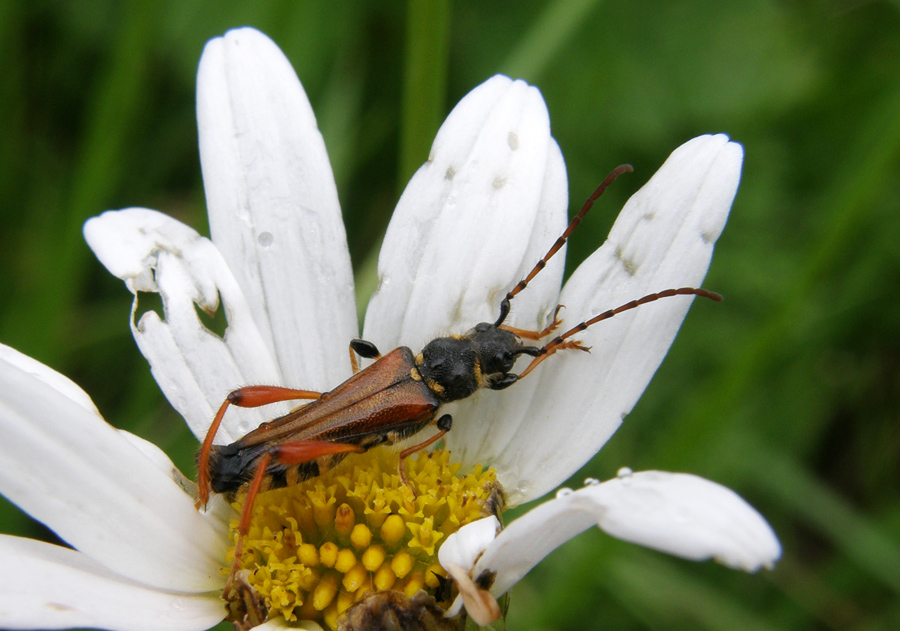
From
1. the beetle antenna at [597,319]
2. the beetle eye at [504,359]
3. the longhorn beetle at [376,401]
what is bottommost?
the longhorn beetle at [376,401]

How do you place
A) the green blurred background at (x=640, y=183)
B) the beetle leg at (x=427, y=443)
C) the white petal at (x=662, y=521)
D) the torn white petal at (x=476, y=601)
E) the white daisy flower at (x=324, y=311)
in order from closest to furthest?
1. the white petal at (x=662, y=521)
2. the torn white petal at (x=476, y=601)
3. the white daisy flower at (x=324, y=311)
4. the beetle leg at (x=427, y=443)
5. the green blurred background at (x=640, y=183)

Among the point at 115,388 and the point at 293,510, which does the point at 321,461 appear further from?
the point at 115,388

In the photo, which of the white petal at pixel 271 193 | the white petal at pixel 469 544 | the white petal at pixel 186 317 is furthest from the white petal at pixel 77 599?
the white petal at pixel 271 193

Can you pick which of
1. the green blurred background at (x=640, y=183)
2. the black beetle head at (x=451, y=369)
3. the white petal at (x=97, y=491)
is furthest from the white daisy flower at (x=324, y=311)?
the green blurred background at (x=640, y=183)

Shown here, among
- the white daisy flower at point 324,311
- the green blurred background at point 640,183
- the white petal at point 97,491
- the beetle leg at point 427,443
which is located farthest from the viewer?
the green blurred background at point 640,183

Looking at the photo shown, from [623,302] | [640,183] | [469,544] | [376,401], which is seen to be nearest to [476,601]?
[469,544]

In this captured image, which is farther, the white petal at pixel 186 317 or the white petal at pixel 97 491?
the white petal at pixel 186 317

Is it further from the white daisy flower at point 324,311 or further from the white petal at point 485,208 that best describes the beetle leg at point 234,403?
the white petal at point 485,208

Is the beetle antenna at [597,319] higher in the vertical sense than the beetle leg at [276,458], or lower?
higher

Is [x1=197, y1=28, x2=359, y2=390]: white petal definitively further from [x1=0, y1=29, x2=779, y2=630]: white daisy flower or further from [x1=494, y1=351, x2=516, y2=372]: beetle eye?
[x1=494, y1=351, x2=516, y2=372]: beetle eye
